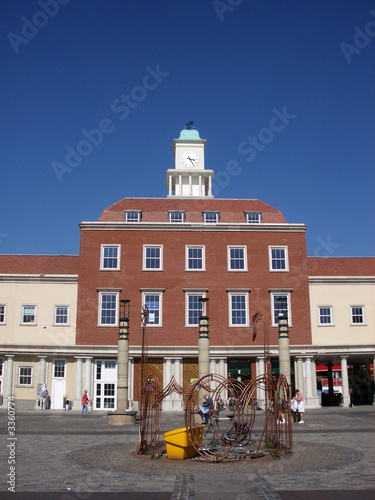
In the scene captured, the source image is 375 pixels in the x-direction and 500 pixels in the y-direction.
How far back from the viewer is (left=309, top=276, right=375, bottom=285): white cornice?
42.9 meters

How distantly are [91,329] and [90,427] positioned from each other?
1565 cm

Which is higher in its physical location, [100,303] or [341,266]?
[341,266]

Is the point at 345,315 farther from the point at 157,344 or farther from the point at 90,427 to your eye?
the point at 90,427

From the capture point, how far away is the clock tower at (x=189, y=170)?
213 ft

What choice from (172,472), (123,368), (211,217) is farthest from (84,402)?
(172,472)

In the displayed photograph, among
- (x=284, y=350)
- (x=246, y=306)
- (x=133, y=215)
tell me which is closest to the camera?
(x=284, y=350)

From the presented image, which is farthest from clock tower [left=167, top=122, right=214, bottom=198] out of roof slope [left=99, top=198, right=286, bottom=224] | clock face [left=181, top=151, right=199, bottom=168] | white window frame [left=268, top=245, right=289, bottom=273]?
white window frame [left=268, top=245, right=289, bottom=273]

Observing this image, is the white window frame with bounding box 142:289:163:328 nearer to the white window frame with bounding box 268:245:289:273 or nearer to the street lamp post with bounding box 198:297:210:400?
the white window frame with bounding box 268:245:289:273

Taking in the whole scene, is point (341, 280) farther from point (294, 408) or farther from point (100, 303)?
point (100, 303)

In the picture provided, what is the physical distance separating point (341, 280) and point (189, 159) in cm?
3095

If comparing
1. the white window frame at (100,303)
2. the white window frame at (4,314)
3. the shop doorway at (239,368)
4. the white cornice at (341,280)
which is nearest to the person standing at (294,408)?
the shop doorway at (239,368)

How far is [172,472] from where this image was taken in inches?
526

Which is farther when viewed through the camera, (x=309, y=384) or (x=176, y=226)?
(x=176, y=226)

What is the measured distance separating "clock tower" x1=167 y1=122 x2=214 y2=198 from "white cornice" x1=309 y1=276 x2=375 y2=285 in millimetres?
24169
